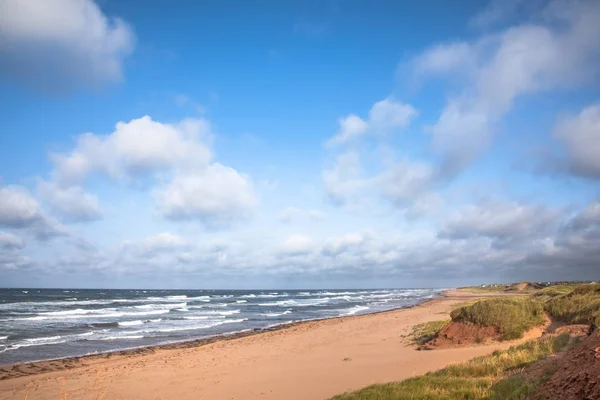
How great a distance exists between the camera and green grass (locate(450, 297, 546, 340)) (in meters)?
17.6

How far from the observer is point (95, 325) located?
3522cm

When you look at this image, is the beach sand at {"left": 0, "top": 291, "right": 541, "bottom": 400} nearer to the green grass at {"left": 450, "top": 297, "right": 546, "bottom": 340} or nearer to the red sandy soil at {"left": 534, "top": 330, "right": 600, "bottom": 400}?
the green grass at {"left": 450, "top": 297, "right": 546, "bottom": 340}

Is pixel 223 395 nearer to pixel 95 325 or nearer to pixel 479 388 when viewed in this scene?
pixel 479 388

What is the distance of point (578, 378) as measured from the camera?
588 centimetres

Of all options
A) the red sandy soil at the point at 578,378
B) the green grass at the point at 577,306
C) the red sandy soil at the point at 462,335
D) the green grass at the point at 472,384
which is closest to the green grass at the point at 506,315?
the red sandy soil at the point at 462,335

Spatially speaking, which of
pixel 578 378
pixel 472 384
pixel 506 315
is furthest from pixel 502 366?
pixel 506 315

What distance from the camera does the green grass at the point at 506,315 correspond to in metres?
17.6

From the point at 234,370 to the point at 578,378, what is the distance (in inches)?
542

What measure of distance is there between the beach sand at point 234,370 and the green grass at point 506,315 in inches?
53.9

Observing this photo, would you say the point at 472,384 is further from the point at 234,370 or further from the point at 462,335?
the point at 234,370

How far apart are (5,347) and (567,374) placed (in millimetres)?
28460

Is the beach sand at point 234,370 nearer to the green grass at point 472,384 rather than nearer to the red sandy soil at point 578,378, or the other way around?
the green grass at point 472,384

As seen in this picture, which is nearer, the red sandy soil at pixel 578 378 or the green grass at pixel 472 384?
the red sandy soil at pixel 578 378

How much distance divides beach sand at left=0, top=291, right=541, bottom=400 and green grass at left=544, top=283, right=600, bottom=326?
3.17 metres
